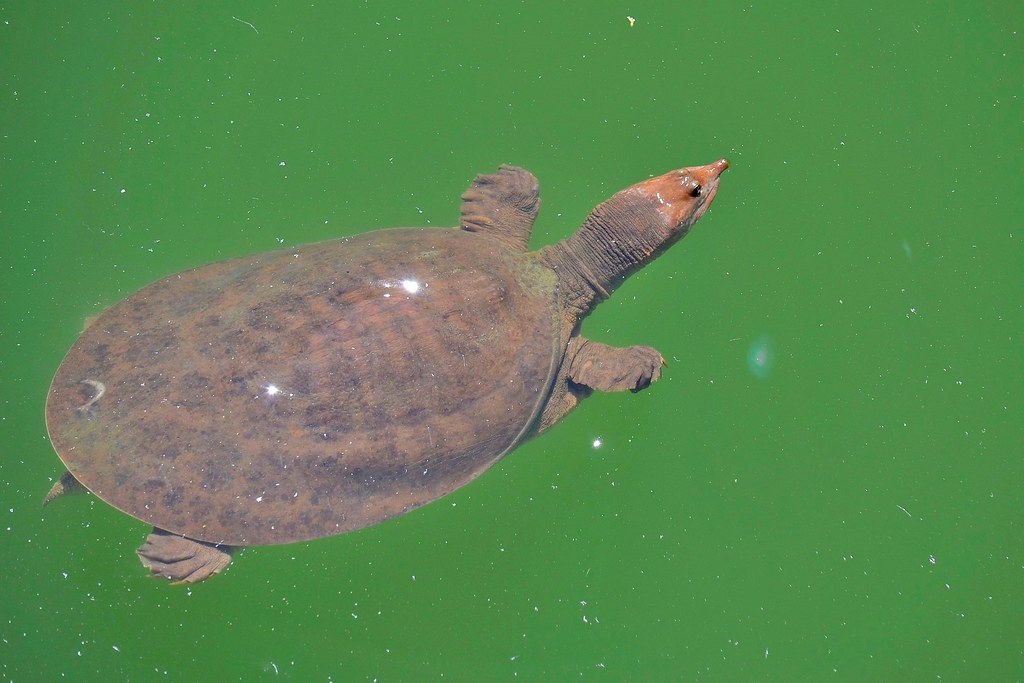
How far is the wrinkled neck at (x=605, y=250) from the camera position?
13.2 feet

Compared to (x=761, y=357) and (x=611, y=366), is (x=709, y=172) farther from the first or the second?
(x=761, y=357)

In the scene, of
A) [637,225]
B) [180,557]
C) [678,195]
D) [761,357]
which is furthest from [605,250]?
[180,557]

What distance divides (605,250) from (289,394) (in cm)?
213

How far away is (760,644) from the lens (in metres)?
4.54

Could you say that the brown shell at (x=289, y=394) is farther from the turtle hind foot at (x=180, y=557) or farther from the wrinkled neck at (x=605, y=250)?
the wrinkled neck at (x=605, y=250)

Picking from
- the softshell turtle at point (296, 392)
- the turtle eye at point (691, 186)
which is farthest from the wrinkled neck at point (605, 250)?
the softshell turtle at point (296, 392)

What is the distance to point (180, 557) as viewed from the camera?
331 centimetres

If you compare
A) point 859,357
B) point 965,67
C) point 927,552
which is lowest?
point 927,552

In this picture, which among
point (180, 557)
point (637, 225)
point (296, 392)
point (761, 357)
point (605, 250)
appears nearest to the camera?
point (296, 392)

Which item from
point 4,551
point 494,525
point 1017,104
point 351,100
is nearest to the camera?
point 4,551

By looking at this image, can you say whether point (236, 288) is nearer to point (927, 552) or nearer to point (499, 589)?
point (499, 589)

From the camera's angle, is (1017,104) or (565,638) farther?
(1017,104)

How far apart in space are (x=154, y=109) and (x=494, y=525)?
365cm

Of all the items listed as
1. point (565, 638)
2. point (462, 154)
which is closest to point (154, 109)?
point (462, 154)
